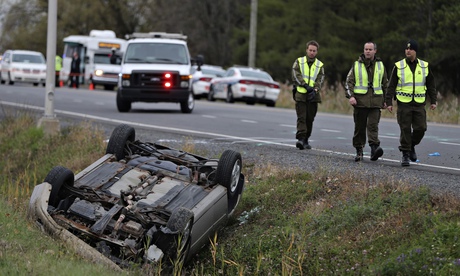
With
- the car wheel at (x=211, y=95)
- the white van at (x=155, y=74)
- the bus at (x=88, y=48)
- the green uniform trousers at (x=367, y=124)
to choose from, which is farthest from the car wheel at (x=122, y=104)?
the bus at (x=88, y=48)

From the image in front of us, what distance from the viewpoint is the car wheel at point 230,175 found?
10383 mm

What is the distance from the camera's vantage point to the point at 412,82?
13.3 metres

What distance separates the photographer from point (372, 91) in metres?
13.8

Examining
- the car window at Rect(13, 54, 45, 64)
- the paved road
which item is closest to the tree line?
the paved road

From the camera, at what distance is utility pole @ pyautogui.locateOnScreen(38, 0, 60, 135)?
59.6 feet

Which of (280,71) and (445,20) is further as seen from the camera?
(280,71)

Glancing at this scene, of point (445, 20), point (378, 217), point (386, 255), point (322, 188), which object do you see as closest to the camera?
point (386, 255)

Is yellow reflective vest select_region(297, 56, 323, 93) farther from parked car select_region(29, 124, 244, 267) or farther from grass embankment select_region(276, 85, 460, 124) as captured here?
grass embankment select_region(276, 85, 460, 124)

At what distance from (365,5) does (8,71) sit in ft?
61.2

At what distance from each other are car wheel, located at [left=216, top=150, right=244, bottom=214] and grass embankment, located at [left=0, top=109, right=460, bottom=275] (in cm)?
48

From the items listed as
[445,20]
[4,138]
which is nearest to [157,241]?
[4,138]

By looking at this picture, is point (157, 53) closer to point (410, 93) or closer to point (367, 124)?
point (367, 124)

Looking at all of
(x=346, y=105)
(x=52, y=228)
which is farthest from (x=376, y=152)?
(x=346, y=105)

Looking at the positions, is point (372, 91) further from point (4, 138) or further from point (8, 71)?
point (8, 71)
